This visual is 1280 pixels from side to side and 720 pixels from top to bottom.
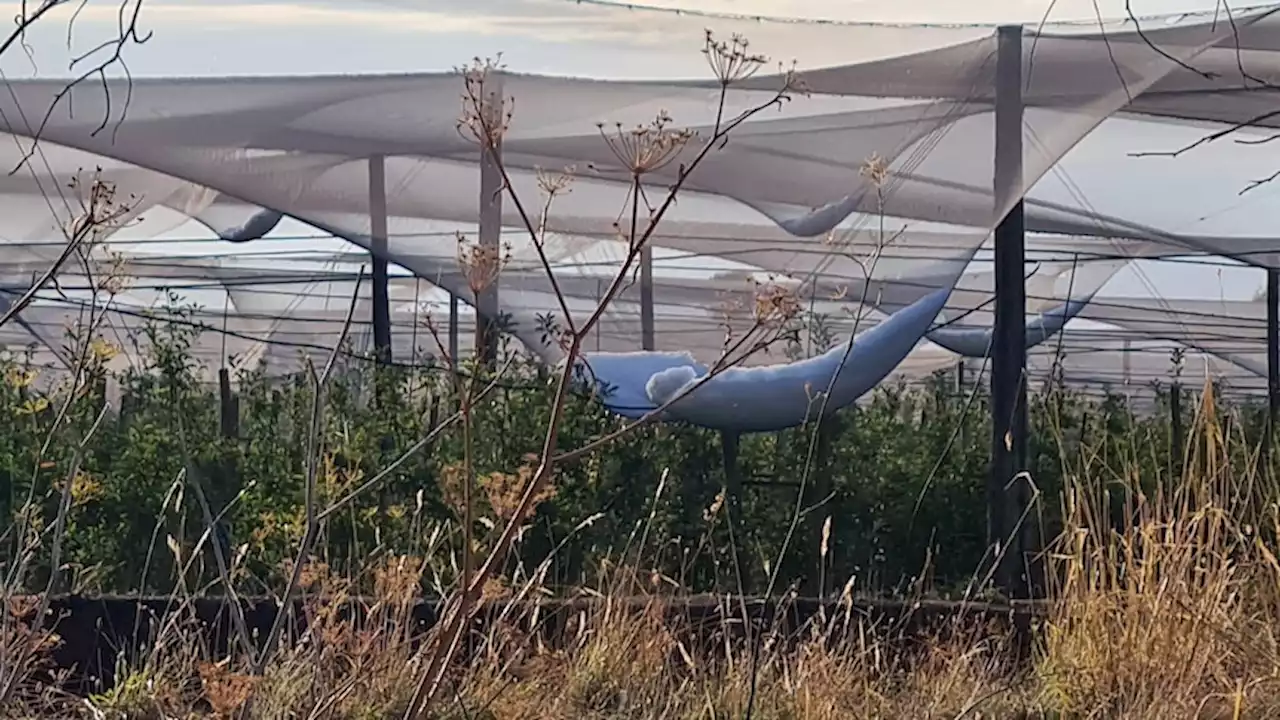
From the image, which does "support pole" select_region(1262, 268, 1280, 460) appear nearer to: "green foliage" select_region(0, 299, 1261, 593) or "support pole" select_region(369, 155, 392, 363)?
"green foliage" select_region(0, 299, 1261, 593)

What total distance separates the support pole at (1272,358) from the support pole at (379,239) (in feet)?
6.44

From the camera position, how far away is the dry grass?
2.30 metres

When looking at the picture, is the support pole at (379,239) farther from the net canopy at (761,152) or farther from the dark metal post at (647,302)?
the dark metal post at (647,302)

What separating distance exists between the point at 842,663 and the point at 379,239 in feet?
5.38

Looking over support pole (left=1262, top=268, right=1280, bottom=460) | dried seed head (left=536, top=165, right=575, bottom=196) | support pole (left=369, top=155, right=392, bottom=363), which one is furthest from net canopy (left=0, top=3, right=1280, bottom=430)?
dried seed head (left=536, top=165, right=575, bottom=196)

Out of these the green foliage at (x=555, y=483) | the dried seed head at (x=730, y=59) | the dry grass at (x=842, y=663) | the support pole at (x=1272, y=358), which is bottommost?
the dry grass at (x=842, y=663)

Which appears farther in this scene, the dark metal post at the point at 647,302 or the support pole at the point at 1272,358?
the dark metal post at the point at 647,302

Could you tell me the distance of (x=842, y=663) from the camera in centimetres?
245

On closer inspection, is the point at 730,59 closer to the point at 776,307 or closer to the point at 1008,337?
the point at 776,307

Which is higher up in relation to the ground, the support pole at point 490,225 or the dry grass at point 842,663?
the support pole at point 490,225

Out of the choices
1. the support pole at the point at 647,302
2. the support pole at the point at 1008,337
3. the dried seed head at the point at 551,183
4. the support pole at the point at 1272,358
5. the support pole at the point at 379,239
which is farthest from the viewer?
the support pole at the point at 647,302

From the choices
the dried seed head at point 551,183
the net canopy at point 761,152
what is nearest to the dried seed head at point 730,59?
the dried seed head at point 551,183

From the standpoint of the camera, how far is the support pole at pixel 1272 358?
3398 mm

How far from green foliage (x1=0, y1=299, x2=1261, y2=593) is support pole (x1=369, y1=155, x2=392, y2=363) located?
19 centimetres
